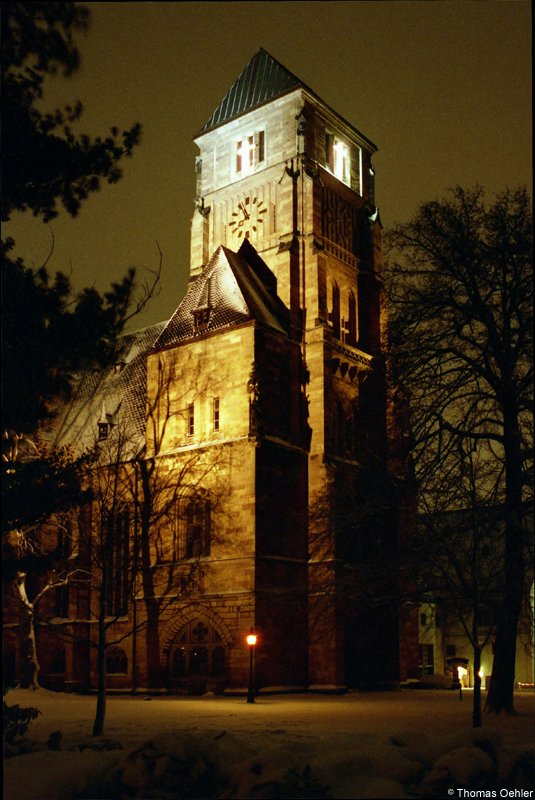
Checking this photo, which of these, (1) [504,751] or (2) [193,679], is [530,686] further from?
(1) [504,751]

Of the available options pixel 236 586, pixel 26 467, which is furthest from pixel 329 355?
pixel 26 467

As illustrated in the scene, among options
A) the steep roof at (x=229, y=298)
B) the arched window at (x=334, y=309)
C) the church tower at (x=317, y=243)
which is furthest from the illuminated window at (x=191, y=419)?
the arched window at (x=334, y=309)

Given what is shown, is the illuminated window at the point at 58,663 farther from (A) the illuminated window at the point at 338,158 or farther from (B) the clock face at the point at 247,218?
(A) the illuminated window at the point at 338,158

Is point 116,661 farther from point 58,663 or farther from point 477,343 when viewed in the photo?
point 477,343

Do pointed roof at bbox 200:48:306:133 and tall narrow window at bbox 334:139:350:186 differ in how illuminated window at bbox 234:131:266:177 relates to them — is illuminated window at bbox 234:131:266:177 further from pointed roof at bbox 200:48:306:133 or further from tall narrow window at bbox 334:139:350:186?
tall narrow window at bbox 334:139:350:186

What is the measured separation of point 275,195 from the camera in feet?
151

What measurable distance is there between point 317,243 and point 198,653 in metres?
19.0

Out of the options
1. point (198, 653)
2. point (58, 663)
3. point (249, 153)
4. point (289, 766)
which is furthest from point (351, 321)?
point (289, 766)

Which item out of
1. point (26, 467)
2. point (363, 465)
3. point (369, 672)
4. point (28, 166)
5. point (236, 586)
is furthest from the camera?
point (369, 672)

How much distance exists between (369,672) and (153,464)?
43.1ft

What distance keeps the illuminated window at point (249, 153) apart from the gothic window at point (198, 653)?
2269cm

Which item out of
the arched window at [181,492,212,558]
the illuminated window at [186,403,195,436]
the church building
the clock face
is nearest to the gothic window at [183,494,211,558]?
the arched window at [181,492,212,558]

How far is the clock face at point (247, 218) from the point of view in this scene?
46594 mm

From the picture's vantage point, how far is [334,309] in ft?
149
